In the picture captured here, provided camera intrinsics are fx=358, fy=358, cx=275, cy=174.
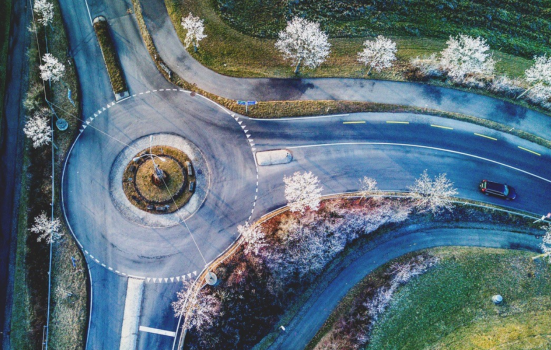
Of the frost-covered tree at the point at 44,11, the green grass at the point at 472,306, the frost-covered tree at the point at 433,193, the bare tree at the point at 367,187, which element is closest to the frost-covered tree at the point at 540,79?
the frost-covered tree at the point at 433,193

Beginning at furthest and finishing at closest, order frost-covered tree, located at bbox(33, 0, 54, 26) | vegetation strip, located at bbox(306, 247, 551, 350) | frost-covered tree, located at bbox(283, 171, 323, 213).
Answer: frost-covered tree, located at bbox(33, 0, 54, 26) → frost-covered tree, located at bbox(283, 171, 323, 213) → vegetation strip, located at bbox(306, 247, 551, 350)

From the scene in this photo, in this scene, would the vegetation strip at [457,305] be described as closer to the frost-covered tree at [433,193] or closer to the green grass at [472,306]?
the green grass at [472,306]

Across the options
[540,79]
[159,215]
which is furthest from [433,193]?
[159,215]

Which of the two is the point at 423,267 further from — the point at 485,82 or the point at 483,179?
the point at 485,82

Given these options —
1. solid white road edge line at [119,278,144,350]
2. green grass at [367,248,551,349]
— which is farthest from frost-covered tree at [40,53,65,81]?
green grass at [367,248,551,349]

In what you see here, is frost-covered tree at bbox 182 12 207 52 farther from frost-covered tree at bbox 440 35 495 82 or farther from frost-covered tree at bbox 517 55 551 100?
frost-covered tree at bbox 517 55 551 100

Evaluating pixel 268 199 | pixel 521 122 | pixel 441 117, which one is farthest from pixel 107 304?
pixel 521 122
